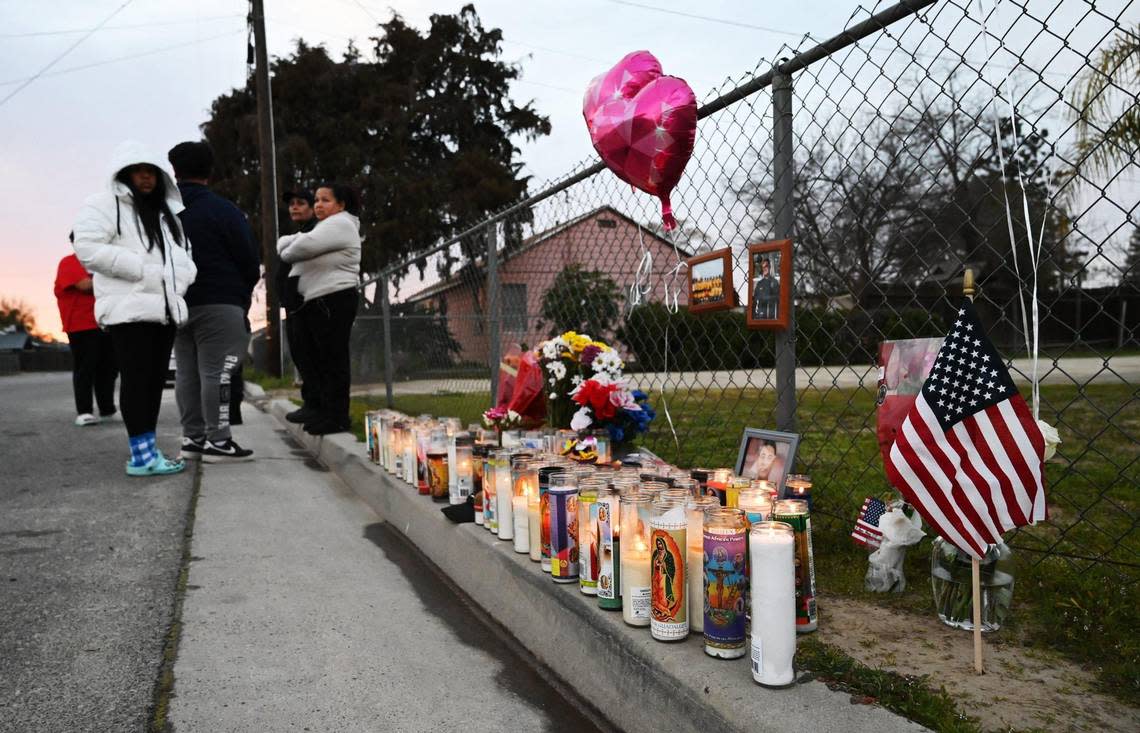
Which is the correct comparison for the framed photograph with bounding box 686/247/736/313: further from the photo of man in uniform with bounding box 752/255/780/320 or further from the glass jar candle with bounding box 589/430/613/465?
the glass jar candle with bounding box 589/430/613/465

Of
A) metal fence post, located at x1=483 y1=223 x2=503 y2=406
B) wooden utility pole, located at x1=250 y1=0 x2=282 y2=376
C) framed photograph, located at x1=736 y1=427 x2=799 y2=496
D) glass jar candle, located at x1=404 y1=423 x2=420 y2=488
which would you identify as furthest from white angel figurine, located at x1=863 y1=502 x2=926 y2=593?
wooden utility pole, located at x1=250 y1=0 x2=282 y2=376

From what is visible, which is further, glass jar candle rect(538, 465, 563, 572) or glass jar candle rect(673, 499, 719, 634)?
glass jar candle rect(538, 465, 563, 572)

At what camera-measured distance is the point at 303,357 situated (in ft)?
19.1

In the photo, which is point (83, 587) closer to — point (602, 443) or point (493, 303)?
point (602, 443)

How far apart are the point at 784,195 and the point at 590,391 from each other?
1.36 metres

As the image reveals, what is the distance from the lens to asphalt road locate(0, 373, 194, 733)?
203 cm

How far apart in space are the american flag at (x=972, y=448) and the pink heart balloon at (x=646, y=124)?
1.55 meters

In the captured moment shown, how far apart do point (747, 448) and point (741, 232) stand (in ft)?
2.77

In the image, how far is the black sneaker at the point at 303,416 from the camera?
20.0ft

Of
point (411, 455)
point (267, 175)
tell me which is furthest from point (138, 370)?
point (267, 175)

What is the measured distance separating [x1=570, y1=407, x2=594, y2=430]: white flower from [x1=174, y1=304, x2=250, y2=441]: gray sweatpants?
2.64m

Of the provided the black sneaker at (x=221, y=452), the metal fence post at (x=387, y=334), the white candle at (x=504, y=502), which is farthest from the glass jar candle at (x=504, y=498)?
the metal fence post at (x=387, y=334)

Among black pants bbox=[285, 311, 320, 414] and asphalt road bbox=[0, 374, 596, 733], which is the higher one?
black pants bbox=[285, 311, 320, 414]

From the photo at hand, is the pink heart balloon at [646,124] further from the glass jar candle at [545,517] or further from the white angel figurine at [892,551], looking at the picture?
the white angel figurine at [892,551]
